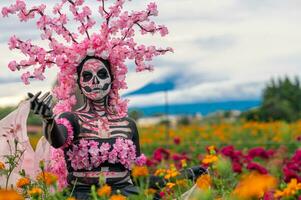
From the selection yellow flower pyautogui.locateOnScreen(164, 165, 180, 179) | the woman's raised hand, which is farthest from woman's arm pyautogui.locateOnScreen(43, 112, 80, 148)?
yellow flower pyautogui.locateOnScreen(164, 165, 180, 179)

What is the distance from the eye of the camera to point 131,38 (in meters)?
4.49

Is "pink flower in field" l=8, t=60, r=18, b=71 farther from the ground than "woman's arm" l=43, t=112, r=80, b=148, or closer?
farther from the ground

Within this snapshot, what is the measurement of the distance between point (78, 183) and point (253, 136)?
391 inches

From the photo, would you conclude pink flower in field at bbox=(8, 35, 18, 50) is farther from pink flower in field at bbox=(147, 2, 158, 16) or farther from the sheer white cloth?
pink flower in field at bbox=(147, 2, 158, 16)

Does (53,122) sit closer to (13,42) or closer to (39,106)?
(39,106)

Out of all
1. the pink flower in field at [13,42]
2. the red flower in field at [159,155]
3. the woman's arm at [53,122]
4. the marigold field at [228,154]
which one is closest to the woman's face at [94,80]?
the woman's arm at [53,122]

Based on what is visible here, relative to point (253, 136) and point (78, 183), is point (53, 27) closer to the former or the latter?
point (78, 183)

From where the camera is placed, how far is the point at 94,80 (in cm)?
434

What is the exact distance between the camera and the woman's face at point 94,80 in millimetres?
4332

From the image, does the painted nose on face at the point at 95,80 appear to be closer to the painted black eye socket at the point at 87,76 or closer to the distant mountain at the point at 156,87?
the painted black eye socket at the point at 87,76

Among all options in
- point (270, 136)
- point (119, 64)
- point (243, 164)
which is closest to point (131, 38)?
point (119, 64)

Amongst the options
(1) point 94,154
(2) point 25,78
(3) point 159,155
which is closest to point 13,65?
(2) point 25,78

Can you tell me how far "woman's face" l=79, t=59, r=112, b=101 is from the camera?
4332mm

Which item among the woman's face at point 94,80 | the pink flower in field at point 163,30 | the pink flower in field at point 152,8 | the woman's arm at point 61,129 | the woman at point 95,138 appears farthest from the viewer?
the pink flower in field at point 163,30
